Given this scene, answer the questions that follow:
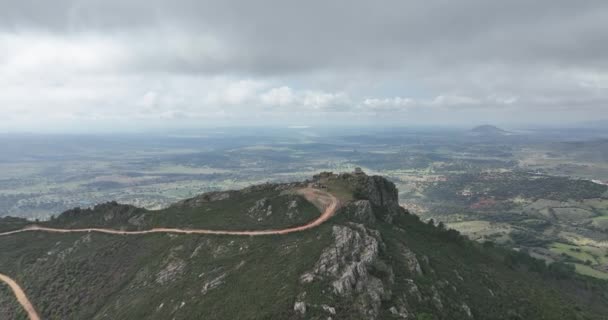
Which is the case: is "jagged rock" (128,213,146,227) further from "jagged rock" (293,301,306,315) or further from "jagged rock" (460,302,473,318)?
"jagged rock" (460,302,473,318)

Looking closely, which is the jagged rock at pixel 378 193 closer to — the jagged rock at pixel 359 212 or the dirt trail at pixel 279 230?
the jagged rock at pixel 359 212

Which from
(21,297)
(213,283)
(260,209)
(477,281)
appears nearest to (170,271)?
(213,283)

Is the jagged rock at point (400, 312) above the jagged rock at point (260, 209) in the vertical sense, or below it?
below

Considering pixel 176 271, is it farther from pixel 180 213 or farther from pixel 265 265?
pixel 180 213

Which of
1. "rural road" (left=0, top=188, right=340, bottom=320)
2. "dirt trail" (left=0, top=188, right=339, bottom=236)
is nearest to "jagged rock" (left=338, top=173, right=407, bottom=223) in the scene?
"dirt trail" (left=0, top=188, right=339, bottom=236)

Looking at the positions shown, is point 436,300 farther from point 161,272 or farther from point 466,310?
point 161,272

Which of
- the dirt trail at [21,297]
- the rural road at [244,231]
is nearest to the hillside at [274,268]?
the dirt trail at [21,297]
